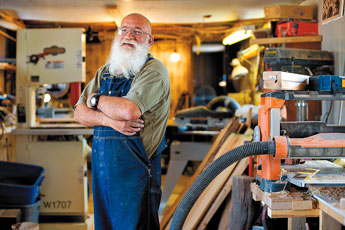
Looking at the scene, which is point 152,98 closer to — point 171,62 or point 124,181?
point 124,181

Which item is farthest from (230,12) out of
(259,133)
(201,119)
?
(259,133)

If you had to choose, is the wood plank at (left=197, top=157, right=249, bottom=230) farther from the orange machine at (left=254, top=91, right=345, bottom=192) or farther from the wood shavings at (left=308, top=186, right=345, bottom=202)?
the wood shavings at (left=308, top=186, right=345, bottom=202)

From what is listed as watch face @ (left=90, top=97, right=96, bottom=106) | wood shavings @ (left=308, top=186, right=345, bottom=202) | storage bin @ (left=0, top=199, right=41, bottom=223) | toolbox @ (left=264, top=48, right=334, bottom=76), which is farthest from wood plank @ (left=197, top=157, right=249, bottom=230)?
storage bin @ (left=0, top=199, right=41, bottom=223)

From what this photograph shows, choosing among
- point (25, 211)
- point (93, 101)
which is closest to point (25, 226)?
point (25, 211)

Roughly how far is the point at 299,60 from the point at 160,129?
54.7 inches

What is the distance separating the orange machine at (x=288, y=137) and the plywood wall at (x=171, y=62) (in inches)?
253

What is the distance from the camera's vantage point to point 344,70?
2758 millimetres

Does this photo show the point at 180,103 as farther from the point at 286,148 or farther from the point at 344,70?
the point at 286,148

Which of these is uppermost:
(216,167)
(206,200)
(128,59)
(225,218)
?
(128,59)

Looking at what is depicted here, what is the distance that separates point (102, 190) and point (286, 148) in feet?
3.64

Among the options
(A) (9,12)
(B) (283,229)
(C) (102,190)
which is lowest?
(B) (283,229)

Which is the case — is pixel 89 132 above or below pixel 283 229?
above

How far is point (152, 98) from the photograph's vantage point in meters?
1.98

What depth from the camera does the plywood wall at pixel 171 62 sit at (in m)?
A: 7.92
